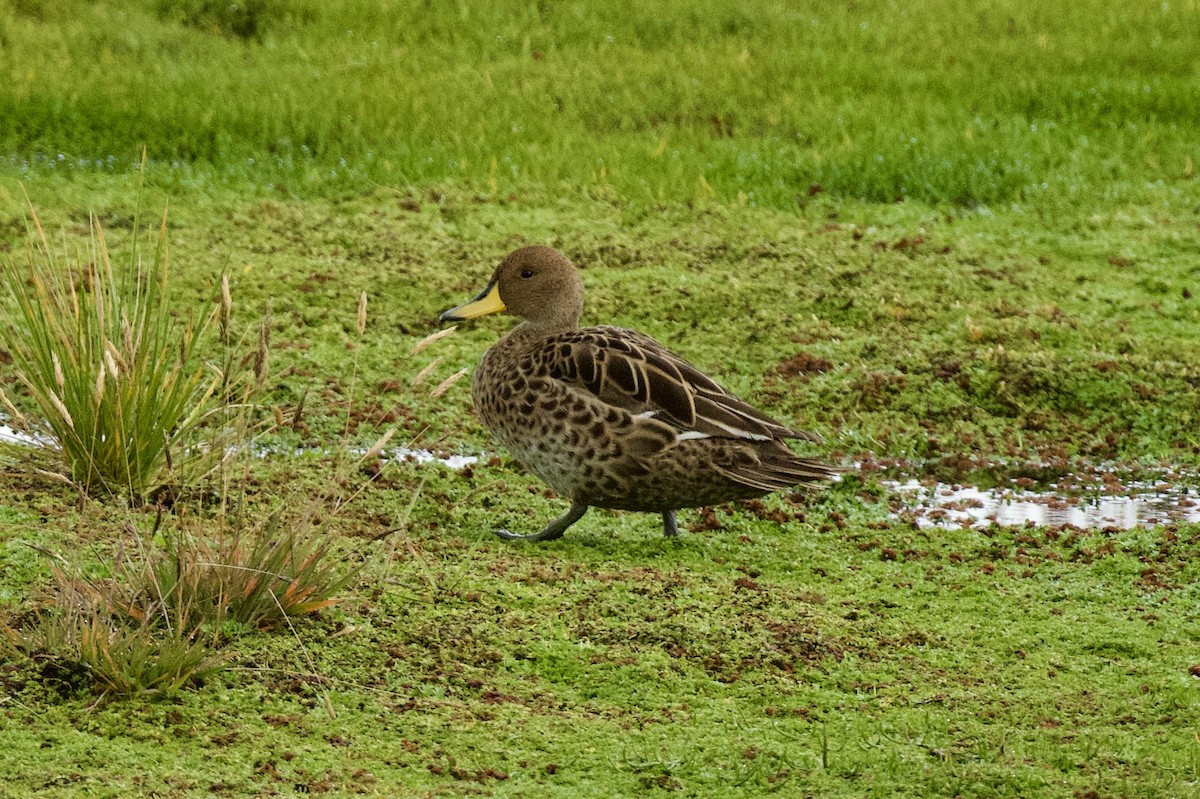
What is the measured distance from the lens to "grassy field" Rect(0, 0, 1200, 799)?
13.9 feet

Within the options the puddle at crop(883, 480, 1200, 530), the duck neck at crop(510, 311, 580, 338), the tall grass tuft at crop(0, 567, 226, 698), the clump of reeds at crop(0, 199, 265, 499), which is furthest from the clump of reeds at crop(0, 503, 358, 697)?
the puddle at crop(883, 480, 1200, 530)

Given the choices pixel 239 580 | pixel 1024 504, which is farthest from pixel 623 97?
pixel 239 580

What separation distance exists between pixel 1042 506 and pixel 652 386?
2.04 m

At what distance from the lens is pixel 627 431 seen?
5.89 meters

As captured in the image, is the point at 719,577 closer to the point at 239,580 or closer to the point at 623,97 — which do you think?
the point at 239,580

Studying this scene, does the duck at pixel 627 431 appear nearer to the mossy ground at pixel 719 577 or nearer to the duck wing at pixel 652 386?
the duck wing at pixel 652 386

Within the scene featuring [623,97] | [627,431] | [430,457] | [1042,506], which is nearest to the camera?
[627,431]

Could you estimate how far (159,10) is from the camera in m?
15.4

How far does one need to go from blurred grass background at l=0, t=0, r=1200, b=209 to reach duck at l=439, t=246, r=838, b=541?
5.19 meters

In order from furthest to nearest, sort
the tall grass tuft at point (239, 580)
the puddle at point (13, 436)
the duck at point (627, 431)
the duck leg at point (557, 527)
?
the puddle at point (13, 436) < the duck leg at point (557, 527) < the duck at point (627, 431) < the tall grass tuft at point (239, 580)

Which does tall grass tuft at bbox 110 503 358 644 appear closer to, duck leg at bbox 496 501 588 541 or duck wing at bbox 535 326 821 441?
duck leg at bbox 496 501 588 541

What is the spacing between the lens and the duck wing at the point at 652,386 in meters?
5.95

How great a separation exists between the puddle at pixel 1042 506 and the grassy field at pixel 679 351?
0.18m

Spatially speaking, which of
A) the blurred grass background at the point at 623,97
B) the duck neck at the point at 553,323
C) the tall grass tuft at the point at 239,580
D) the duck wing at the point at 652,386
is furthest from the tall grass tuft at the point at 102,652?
the blurred grass background at the point at 623,97
